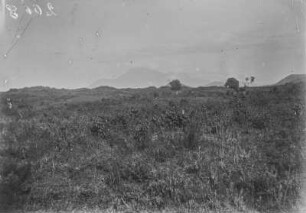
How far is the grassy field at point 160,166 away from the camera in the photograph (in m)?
5.88

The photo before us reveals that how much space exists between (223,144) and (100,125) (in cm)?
426

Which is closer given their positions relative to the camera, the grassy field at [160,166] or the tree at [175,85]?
the grassy field at [160,166]

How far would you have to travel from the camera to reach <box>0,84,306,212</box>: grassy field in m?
5.88

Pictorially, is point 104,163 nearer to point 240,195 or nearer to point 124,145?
point 124,145

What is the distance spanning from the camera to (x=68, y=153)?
860 centimetres

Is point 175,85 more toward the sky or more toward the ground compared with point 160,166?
more toward the sky

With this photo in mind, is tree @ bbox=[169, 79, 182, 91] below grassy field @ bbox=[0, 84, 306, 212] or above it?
above

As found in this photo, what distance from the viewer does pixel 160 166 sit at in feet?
23.6

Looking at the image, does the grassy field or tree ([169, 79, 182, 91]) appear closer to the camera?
the grassy field

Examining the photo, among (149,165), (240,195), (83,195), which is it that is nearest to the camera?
(240,195)

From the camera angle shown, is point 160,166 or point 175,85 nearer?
point 160,166

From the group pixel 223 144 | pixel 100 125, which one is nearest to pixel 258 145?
pixel 223 144

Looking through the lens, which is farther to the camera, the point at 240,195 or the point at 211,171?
the point at 211,171

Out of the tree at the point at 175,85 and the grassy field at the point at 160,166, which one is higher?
the tree at the point at 175,85
